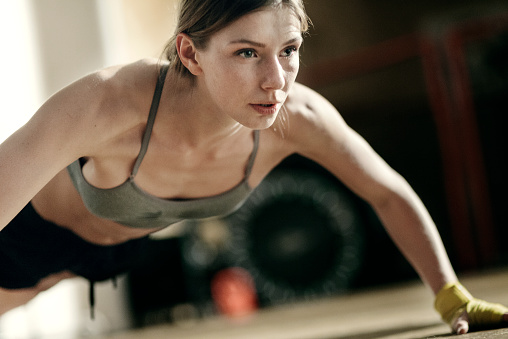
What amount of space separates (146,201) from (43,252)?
0.96 ft

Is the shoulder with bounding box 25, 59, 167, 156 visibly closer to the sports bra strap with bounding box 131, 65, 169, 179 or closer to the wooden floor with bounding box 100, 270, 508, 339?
the sports bra strap with bounding box 131, 65, 169, 179

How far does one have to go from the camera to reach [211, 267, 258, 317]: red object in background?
2512mm

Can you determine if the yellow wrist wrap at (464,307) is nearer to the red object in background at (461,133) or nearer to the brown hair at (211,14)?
the brown hair at (211,14)

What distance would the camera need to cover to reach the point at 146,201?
1148 mm

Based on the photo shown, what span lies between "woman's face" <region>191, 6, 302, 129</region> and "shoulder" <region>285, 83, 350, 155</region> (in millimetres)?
203

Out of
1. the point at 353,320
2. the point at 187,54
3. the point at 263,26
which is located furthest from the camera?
the point at 353,320

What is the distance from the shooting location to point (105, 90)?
0.99 metres

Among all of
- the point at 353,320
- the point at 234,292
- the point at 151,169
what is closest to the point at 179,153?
the point at 151,169

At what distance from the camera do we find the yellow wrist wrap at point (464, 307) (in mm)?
1119

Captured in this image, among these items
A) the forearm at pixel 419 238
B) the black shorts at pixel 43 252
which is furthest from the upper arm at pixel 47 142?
the forearm at pixel 419 238

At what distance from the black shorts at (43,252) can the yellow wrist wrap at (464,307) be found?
63 cm

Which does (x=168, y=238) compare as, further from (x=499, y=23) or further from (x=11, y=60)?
(x=499, y=23)

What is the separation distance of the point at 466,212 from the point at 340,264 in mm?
529

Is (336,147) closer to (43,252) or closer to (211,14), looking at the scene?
(211,14)
